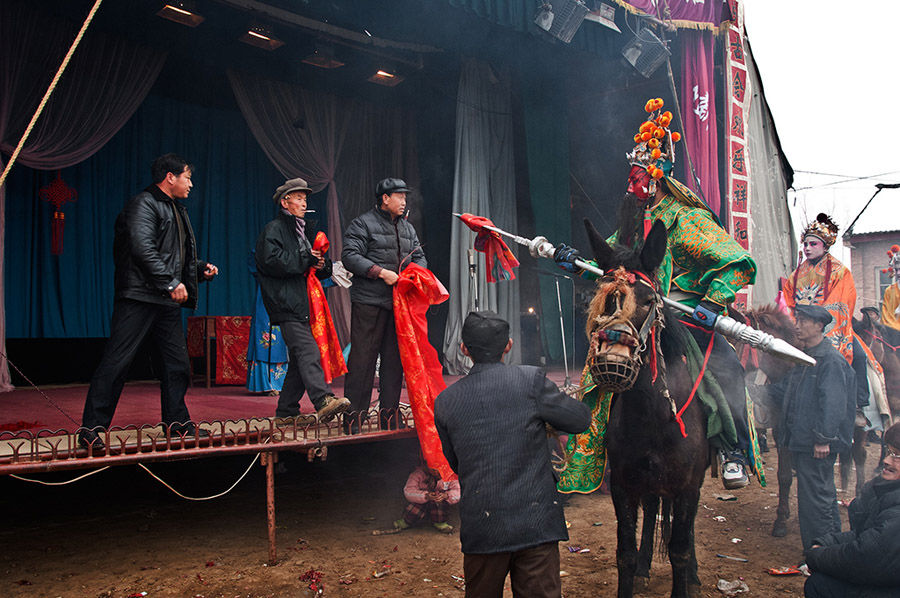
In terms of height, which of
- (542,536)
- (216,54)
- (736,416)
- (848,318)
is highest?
(216,54)

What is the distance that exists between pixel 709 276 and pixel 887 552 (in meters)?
1.64

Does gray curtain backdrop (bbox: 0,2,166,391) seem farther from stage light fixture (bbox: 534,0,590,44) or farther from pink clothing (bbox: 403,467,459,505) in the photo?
stage light fixture (bbox: 534,0,590,44)

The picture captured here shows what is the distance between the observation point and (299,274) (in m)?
4.93

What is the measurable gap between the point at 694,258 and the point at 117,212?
838 cm

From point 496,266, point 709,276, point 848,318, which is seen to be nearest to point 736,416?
point 709,276

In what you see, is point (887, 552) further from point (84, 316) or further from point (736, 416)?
point (84, 316)

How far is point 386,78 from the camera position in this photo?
10.2 metres

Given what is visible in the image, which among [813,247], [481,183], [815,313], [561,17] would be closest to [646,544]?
[815,313]

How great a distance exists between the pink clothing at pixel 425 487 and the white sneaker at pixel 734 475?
1.98m

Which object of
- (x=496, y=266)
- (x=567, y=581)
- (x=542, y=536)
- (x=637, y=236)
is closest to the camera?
(x=542, y=536)

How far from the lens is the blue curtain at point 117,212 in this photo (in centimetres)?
866

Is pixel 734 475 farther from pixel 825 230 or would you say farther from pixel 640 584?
pixel 825 230

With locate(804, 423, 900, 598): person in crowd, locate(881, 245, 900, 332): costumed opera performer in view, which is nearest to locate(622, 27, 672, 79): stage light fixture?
locate(881, 245, 900, 332): costumed opera performer

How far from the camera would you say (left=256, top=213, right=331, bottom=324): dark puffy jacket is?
479cm
